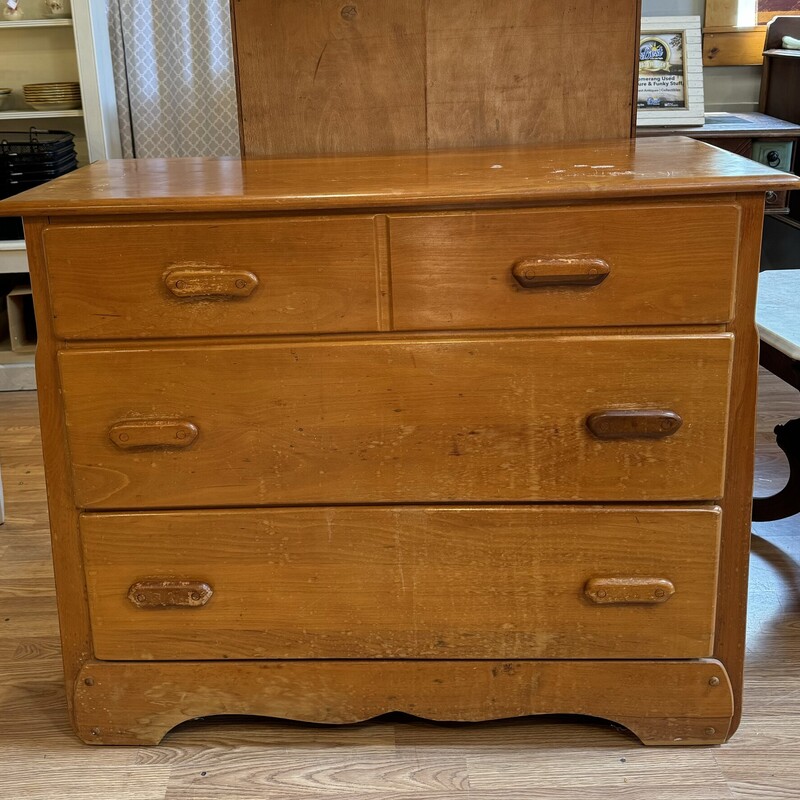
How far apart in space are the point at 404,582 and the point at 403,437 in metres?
0.22

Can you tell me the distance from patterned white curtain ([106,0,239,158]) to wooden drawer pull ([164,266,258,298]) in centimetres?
214

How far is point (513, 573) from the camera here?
1.47 meters

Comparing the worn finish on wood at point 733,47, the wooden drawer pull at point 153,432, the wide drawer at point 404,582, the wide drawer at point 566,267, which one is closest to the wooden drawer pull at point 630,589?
the wide drawer at point 404,582

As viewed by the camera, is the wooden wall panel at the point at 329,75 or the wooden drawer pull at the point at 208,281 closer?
the wooden drawer pull at the point at 208,281

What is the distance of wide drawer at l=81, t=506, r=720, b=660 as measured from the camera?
146 centimetres

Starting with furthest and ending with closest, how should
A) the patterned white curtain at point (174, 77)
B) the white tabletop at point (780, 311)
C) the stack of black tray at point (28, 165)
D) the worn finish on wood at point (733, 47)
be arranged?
the worn finish on wood at point (733, 47), the patterned white curtain at point (174, 77), the stack of black tray at point (28, 165), the white tabletop at point (780, 311)

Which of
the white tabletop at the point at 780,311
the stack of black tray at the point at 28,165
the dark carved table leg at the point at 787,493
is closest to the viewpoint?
the white tabletop at the point at 780,311

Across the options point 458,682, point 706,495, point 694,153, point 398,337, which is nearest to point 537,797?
point 458,682

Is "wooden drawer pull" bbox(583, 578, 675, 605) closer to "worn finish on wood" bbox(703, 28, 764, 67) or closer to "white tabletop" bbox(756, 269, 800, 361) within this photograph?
"white tabletop" bbox(756, 269, 800, 361)

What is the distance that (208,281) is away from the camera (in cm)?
136

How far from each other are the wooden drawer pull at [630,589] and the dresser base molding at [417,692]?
11 cm

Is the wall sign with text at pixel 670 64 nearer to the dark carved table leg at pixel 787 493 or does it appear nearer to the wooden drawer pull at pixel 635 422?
the dark carved table leg at pixel 787 493

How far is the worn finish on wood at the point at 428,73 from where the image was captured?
1788 millimetres

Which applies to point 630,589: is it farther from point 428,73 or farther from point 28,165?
point 28,165
